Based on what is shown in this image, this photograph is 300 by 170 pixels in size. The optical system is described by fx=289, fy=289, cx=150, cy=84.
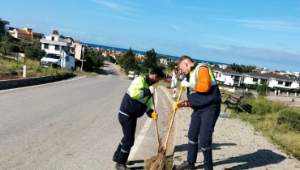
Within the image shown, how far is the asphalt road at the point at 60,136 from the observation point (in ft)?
15.9

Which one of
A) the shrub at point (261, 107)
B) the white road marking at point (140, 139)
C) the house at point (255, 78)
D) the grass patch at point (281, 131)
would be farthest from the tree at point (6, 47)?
the house at point (255, 78)

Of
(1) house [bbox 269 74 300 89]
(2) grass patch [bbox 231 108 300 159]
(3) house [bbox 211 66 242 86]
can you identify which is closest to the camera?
(2) grass patch [bbox 231 108 300 159]

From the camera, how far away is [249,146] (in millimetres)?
7121

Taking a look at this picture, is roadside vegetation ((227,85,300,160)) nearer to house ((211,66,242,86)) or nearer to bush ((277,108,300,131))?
bush ((277,108,300,131))

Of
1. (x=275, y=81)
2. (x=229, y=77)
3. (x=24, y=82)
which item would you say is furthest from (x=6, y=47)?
(x=275, y=81)

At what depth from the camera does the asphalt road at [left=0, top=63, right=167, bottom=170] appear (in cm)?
485

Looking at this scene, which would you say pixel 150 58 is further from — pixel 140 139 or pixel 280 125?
pixel 140 139

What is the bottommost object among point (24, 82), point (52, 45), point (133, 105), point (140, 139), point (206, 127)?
point (140, 139)

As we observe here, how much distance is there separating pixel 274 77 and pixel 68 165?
96428 millimetres

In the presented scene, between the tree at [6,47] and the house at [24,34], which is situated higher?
the house at [24,34]

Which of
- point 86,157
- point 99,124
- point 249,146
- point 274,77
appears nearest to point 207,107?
point 86,157

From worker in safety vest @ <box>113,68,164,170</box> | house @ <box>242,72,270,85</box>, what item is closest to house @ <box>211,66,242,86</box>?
house @ <box>242,72,270,85</box>

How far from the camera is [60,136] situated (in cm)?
633

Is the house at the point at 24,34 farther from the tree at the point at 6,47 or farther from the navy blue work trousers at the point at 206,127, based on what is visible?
the navy blue work trousers at the point at 206,127
